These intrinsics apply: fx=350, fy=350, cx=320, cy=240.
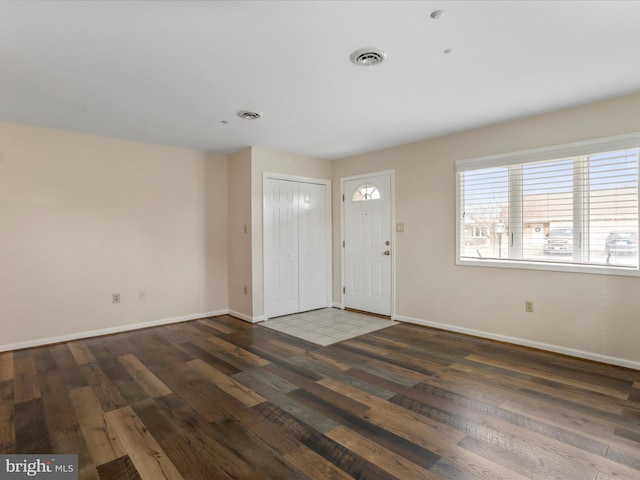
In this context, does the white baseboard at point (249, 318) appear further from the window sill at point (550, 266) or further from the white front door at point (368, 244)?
the window sill at point (550, 266)

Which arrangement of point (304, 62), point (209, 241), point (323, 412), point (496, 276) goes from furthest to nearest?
point (209, 241) → point (496, 276) → point (304, 62) → point (323, 412)

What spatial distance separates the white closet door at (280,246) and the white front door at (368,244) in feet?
2.82

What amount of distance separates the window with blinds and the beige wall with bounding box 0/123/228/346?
355 cm

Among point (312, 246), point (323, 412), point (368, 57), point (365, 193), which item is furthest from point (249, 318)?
point (368, 57)

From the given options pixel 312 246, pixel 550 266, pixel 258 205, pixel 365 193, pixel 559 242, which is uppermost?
pixel 365 193

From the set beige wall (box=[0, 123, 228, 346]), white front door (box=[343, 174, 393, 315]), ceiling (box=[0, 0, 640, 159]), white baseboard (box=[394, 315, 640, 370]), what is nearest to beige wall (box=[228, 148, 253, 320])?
beige wall (box=[0, 123, 228, 346])

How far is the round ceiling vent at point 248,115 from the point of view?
11.4ft

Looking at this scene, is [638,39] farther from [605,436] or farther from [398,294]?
[398,294]

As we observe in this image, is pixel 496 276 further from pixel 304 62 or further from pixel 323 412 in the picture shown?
pixel 304 62

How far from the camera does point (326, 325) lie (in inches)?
183

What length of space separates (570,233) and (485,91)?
1681mm

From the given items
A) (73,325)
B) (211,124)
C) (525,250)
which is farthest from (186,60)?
(525,250)

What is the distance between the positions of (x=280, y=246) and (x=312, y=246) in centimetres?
62

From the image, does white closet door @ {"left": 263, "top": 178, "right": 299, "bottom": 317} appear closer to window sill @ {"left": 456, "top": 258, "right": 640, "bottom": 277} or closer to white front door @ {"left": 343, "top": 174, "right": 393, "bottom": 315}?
white front door @ {"left": 343, "top": 174, "right": 393, "bottom": 315}
